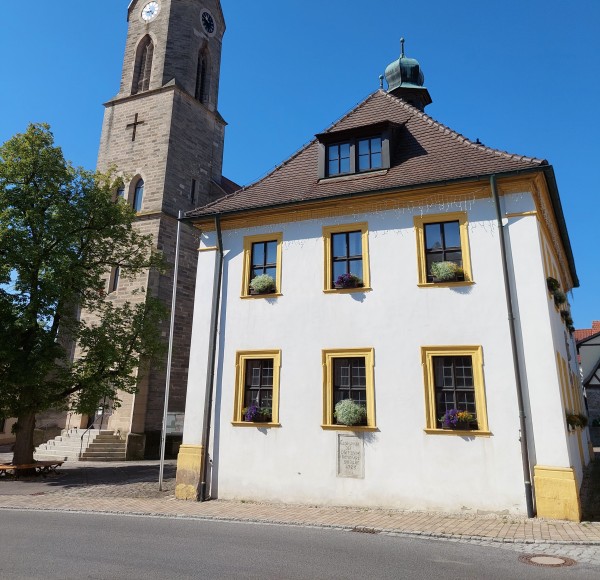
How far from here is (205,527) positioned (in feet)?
29.9

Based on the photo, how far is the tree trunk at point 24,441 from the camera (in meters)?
16.3

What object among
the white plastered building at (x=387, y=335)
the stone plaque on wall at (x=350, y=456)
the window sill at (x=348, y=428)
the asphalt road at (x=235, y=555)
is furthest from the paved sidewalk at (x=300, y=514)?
the window sill at (x=348, y=428)

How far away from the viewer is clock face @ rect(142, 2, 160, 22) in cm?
2889

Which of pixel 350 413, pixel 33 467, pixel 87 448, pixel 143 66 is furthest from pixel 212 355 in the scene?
pixel 143 66

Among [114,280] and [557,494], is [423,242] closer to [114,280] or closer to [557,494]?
[557,494]

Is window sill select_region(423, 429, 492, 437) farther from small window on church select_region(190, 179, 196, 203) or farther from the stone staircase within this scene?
small window on church select_region(190, 179, 196, 203)

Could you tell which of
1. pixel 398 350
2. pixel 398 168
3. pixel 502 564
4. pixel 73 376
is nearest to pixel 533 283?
pixel 398 350

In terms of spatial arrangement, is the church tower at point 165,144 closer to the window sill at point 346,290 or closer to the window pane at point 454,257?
the window sill at point 346,290

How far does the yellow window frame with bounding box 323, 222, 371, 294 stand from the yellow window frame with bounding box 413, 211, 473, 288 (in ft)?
3.93

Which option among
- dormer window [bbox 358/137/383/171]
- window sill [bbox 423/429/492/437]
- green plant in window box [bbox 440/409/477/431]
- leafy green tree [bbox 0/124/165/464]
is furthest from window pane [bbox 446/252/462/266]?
leafy green tree [bbox 0/124/165/464]

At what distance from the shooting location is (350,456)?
1119cm

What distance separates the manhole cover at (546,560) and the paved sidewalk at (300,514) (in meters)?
0.28

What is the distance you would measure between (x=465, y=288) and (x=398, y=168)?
11.8 ft

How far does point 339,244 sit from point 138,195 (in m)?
16.2
